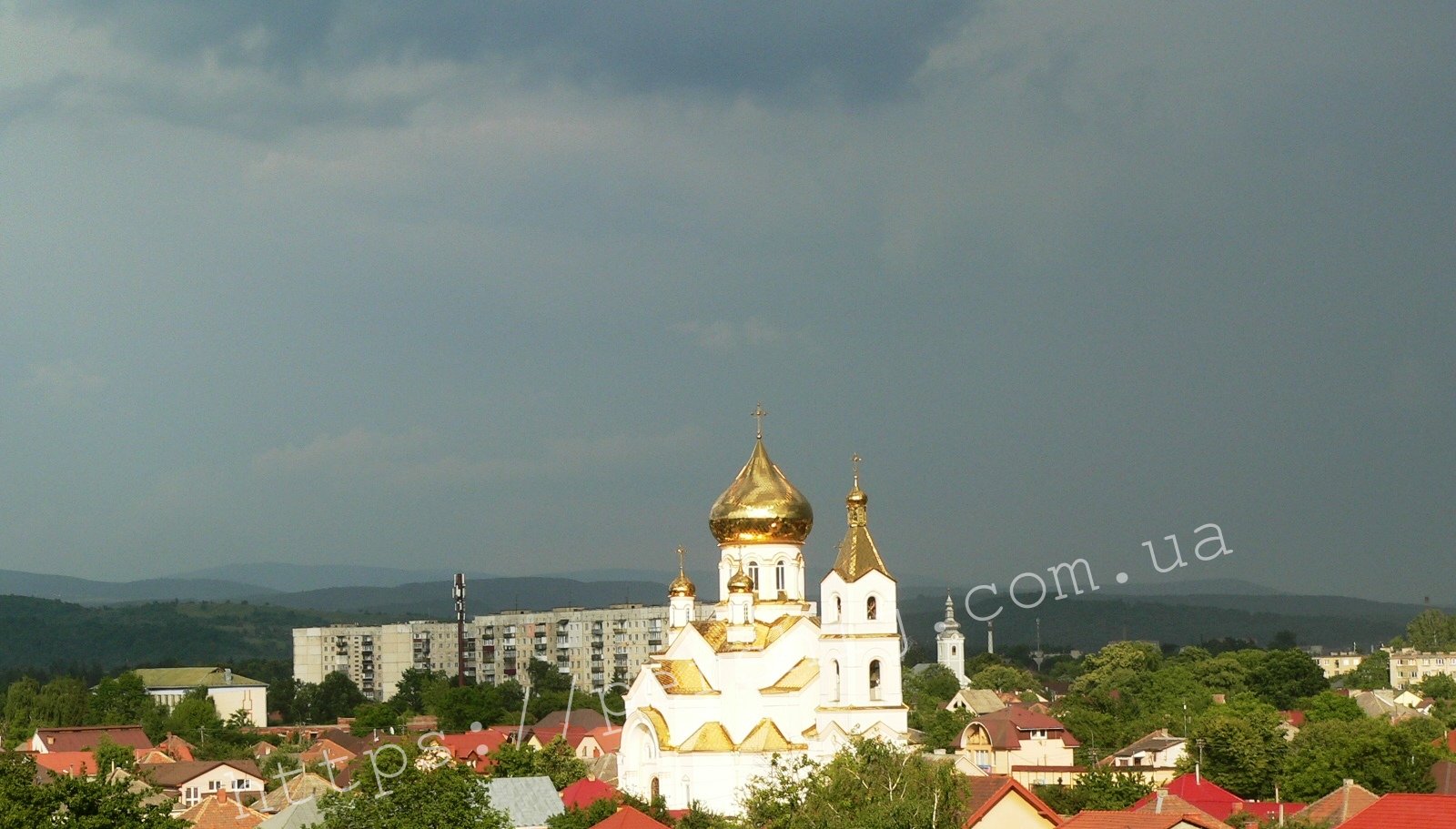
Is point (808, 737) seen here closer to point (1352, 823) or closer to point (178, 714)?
point (1352, 823)

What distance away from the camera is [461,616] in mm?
92750

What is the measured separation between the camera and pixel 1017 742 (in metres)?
67.3

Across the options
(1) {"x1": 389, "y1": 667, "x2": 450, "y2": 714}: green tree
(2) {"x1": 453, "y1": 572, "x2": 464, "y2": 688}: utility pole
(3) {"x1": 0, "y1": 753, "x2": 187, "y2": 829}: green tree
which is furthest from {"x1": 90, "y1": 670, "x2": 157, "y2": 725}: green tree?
(3) {"x1": 0, "y1": 753, "x2": 187, "y2": 829}: green tree

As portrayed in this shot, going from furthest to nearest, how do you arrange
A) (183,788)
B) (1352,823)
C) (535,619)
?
(535,619) → (183,788) → (1352,823)

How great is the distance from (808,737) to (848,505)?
520 cm

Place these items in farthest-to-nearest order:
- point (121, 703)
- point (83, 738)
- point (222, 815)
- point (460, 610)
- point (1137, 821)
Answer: point (460, 610), point (121, 703), point (83, 738), point (222, 815), point (1137, 821)

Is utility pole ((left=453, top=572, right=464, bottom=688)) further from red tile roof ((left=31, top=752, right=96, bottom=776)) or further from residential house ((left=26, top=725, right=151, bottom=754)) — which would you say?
red tile roof ((left=31, top=752, right=96, bottom=776))

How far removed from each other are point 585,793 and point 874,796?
13385mm

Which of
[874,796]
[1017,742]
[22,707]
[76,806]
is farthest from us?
[22,707]

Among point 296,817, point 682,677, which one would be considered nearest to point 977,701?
point 682,677

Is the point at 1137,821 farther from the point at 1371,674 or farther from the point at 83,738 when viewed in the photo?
the point at 1371,674

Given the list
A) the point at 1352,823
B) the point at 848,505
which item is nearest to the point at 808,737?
the point at 848,505

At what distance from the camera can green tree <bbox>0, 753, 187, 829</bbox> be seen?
2720cm

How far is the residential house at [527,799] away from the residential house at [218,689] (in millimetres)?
56444
